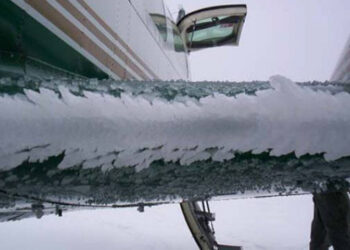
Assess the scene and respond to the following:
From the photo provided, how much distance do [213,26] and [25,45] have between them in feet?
11.6

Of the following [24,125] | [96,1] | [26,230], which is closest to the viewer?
[24,125]

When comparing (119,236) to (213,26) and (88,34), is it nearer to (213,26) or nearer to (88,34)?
(213,26)

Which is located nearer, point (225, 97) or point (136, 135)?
point (136, 135)

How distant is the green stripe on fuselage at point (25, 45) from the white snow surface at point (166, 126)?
700mm

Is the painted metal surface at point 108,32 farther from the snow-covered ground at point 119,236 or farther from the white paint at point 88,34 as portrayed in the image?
the snow-covered ground at point 119,236

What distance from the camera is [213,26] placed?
4363 mm

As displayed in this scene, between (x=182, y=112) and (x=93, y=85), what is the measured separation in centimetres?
21

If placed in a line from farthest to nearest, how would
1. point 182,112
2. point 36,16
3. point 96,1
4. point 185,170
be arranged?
point 96,1, point 36,16, point 185,170, point 182,112

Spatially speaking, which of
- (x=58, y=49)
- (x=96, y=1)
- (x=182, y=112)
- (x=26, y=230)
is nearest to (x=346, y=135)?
(x=182, y=112)

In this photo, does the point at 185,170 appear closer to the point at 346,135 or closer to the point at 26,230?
the point at 346,135

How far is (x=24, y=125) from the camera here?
51 centimetres

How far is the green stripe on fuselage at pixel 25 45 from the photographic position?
1.13 m

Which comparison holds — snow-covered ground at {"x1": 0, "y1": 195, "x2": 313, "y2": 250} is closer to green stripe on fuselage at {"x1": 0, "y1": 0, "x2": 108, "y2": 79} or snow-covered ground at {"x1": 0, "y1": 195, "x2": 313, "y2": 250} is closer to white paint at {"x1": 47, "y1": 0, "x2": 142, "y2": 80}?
white paint at {"x1": 47, "y1": 0, "x2": 142, "y2": 80}

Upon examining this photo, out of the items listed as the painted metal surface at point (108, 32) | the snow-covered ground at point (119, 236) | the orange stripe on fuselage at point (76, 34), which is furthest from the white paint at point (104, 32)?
the snow-covered ground at point (119, 236)
